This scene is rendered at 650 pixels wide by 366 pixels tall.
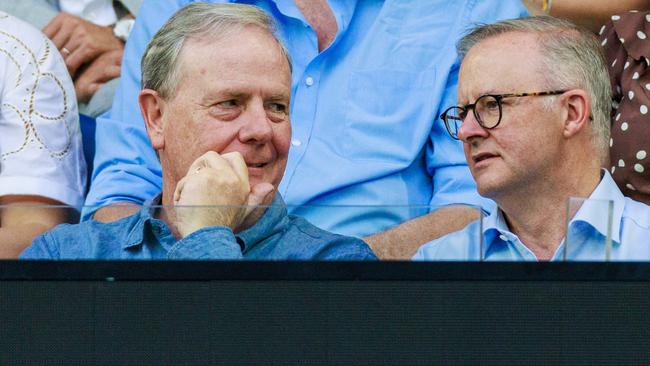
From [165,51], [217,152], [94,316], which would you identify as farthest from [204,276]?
[165,51]

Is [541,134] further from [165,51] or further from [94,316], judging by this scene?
[94,316]

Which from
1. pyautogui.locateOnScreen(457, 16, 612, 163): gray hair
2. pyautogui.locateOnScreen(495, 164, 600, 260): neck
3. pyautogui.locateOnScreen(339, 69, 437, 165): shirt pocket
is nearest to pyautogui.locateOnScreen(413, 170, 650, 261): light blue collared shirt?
pyautogui.locateOnScreen(495, 164, 600, 260): neck

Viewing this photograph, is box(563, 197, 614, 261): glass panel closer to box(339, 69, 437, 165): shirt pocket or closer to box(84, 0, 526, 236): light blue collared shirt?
box(84, 0, 526, 236): light blue collared shirt

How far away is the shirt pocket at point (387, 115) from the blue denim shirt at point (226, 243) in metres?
1.15

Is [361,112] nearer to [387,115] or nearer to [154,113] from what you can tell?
[387,115]

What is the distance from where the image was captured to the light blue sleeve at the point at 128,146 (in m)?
3.27

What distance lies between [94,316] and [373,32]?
5.48 ft

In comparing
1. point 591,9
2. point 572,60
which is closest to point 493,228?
point 572,60

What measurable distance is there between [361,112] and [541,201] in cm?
73

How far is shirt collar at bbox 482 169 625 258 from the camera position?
1943 mm

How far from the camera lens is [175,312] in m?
1.95

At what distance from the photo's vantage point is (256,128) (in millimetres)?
2693

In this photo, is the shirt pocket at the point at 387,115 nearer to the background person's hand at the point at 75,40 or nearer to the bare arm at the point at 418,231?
the background person's hand at the point at 75,40

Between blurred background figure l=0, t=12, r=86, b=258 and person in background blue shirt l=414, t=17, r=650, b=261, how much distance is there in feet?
3.85
